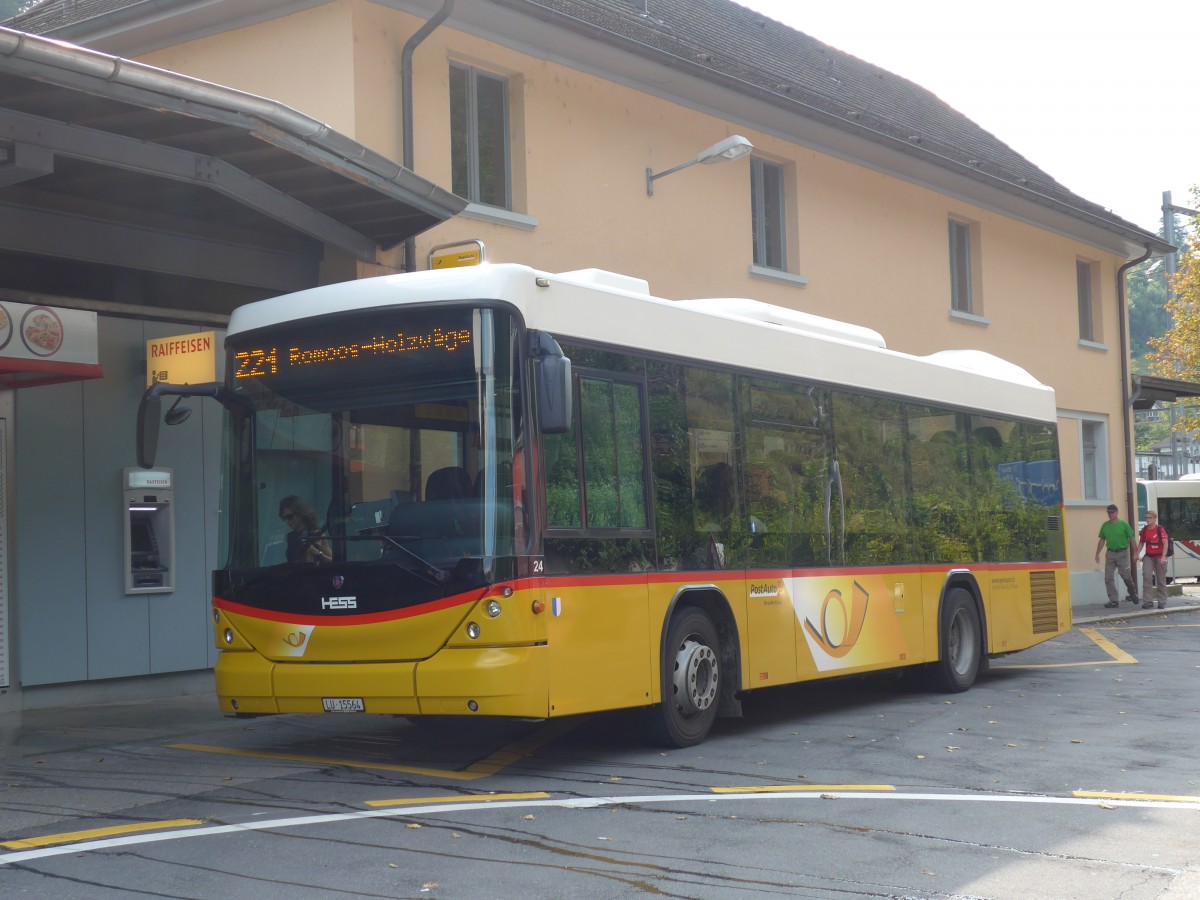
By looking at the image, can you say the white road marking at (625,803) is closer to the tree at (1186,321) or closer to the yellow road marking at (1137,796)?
the yellow road marking at (1137,796)

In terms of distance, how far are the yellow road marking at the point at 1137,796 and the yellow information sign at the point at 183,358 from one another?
8.24 m

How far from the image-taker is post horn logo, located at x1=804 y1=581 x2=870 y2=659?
1152 cm

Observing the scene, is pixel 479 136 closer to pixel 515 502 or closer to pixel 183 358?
pixel 183 358

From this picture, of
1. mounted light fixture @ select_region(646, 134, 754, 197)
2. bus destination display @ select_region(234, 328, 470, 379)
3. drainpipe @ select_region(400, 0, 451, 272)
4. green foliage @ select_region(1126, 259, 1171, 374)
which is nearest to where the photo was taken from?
bus destination display @ select_region(234, 328, 470, 379)

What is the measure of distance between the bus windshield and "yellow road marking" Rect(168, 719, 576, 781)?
1.27 m

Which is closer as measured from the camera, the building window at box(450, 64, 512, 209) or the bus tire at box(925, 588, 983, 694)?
the bus tire at box(925, 588, 983, 694)

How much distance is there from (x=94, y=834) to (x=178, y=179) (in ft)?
16.6

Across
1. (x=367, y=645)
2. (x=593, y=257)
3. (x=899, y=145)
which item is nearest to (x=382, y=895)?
(x=367, y=645)

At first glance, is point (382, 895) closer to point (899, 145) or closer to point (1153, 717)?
point (1153, 717)

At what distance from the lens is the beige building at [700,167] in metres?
14.5

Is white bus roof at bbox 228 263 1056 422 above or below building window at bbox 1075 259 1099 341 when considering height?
below

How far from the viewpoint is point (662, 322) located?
9.98 metres

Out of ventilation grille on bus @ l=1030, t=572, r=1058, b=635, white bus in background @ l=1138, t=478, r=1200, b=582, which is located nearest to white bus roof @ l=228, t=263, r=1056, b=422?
ventilation grille on bus @ l=1030, t=572, r=1058, b=635

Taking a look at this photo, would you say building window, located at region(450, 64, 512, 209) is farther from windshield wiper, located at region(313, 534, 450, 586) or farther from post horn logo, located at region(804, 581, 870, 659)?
windshield wiper, located at region(313, 534, 450, 586)
